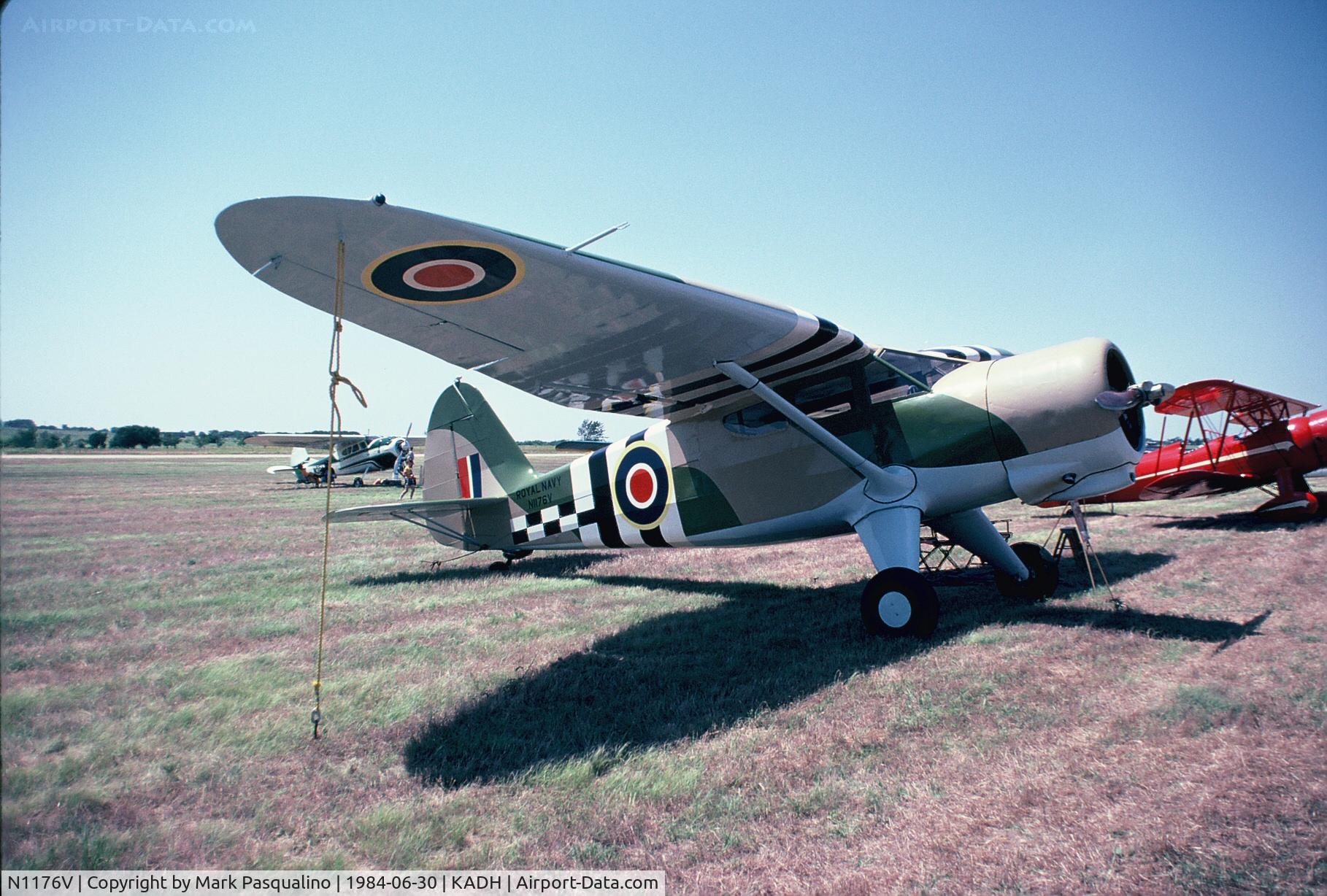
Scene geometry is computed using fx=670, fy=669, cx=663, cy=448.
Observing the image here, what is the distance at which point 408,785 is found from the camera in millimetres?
2848

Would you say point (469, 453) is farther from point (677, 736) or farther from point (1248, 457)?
point (1248, 457)

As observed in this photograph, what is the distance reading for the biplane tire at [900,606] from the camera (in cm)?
473

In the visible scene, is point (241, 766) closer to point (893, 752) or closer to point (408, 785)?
point (408, 785)

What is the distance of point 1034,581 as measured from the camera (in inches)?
246

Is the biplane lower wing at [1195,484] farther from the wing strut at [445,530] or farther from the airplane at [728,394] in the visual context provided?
the wing strut at [445,530]

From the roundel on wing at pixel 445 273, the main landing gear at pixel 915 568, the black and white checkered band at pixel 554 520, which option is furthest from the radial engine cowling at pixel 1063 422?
the black and white checkered band at pixel 554 520

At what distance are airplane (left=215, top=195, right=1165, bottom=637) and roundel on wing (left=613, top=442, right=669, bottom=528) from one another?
0.02 m

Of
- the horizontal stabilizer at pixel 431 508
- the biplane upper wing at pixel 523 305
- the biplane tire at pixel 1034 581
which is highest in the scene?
the biplane upper wing at pixel 523 305

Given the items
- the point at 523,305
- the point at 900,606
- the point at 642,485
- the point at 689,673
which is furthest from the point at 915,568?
the point at 523,305

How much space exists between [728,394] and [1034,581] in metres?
3.40

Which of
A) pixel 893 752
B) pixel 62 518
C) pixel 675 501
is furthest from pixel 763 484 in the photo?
pixel 62 518

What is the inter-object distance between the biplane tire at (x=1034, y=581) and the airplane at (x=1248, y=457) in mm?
6265

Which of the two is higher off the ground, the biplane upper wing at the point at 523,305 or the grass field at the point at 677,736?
the biplane upper wing at the point at 523,305

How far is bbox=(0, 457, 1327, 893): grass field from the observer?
213 centimetres
